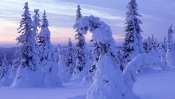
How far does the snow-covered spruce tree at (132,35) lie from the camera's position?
4559 centimetres

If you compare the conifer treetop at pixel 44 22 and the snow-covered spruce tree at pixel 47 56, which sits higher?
the conifer treetop at pixel 44 22

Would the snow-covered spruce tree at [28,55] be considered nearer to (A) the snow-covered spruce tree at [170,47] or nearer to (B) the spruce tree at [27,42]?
(B) the spruce tree at [27,42]

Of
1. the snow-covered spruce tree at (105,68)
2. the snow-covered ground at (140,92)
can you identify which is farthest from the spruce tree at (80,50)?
the snow-covered spruce tree at (105,68)

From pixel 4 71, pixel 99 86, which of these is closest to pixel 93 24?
pixel 99 86

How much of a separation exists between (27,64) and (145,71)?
17.3 metres

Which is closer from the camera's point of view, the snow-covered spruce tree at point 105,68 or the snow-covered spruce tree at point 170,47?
the snow-covered spruce tree at point 105,68

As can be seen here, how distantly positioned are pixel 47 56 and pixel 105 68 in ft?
91.4

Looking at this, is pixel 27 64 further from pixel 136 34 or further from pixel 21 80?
pixel 136 34

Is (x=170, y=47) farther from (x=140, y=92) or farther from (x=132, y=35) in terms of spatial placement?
(x=140, y=92)

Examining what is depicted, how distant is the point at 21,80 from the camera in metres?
38.0

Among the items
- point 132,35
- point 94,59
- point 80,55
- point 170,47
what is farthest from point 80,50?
point 94,59

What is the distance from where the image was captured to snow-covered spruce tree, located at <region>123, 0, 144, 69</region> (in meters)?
45.6

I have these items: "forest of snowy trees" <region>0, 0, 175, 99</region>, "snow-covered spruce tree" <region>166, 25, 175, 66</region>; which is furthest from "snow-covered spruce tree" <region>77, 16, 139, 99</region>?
"snow-covered spruce tree" <region>166, 25, 175, 66</region>

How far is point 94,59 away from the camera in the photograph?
1762cm
